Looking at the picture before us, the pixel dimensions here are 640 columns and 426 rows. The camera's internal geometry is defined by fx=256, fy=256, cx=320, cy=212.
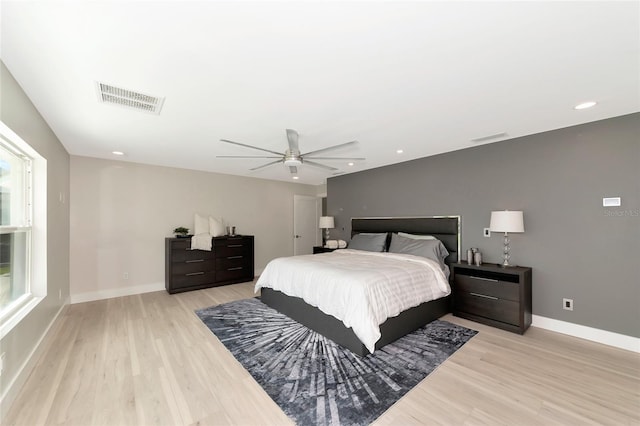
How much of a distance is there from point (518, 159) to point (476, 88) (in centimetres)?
186

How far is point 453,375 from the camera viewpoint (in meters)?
2.17

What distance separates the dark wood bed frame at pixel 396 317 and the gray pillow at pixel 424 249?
0.21 meters

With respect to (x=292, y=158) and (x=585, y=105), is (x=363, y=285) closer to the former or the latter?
(x=292, y=158)

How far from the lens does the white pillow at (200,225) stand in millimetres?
5121

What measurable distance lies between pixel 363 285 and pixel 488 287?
182 centimetres

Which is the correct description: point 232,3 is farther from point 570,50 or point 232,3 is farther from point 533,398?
point 533,398

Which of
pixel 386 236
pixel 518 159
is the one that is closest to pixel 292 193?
pixel 386 236

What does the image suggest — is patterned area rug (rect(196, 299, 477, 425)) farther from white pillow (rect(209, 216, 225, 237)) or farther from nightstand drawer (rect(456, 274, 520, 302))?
white pillow (rect(209, 216, 225, 237))

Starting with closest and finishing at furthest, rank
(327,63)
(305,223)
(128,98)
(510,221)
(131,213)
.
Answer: (327,63) < (128,98) < (510,221) < (131,213) < (305,223)

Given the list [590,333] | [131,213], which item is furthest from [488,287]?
[131,213]

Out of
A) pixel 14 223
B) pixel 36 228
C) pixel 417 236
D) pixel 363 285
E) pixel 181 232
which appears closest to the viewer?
pixel 14 223

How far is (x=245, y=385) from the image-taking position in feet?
6.70

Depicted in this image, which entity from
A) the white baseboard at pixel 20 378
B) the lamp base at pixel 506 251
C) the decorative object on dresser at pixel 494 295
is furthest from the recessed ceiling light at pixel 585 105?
the white baseboard at pixel 20 378

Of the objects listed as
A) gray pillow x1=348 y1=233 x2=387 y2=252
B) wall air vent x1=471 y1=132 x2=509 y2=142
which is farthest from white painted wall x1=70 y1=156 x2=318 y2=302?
wall air vent x1=471 y1=132 x2=509 y2=142
